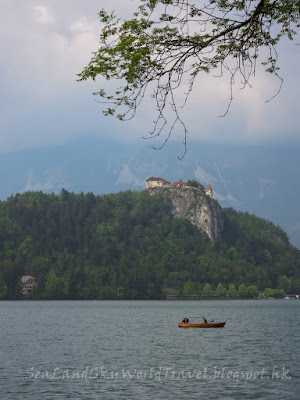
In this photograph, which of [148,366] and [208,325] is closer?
[148,366]

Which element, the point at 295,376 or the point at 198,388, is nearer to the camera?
the point at 198,388

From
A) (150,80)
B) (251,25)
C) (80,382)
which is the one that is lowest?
(80,382)

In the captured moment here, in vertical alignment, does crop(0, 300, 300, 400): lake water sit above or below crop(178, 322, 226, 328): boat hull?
below

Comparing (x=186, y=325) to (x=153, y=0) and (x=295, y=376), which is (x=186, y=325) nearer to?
(x=295, y=376)

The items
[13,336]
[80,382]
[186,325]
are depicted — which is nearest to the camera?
[80,382]

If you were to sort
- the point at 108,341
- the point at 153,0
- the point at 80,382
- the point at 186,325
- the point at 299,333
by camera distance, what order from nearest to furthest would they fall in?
the point at 153,0 < the point at 80,382 < the point at 108,341 < the point at 299,333 < the point at 186,325

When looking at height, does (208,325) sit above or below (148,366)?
above

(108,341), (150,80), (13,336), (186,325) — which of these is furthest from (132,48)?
(186,325)

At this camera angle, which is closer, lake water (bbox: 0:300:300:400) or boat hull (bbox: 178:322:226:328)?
lake water (bbox: 0:300:300:400)

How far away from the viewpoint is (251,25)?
20.6m

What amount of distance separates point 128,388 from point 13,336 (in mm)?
54420

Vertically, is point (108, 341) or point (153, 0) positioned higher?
point (153, 0)

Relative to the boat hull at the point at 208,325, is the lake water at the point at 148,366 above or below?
below

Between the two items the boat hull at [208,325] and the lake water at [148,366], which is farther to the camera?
the boat hull at [208,325]
